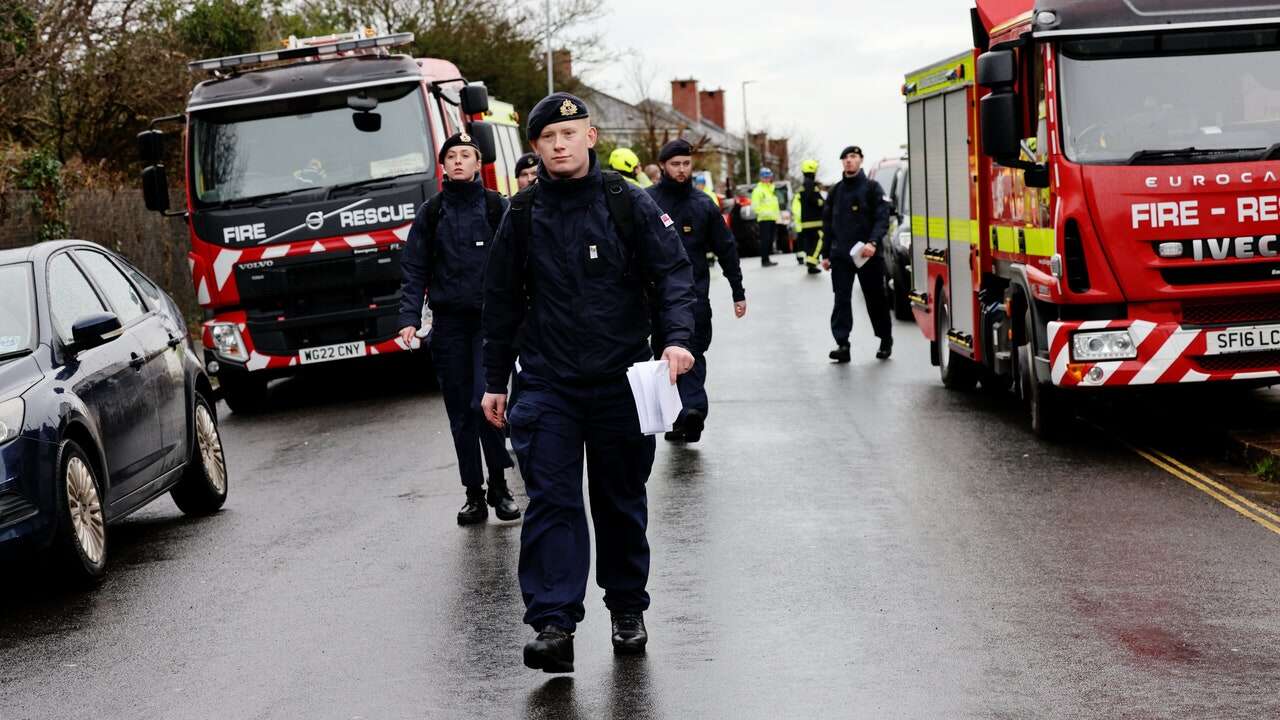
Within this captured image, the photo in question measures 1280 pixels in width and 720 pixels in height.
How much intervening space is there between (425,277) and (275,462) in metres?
3.70

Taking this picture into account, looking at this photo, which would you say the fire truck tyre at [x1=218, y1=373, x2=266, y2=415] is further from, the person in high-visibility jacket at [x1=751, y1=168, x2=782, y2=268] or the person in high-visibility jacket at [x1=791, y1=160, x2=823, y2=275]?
the person in high-visibility jacket at [x1=751, y1=168, x2=782, y2=268]

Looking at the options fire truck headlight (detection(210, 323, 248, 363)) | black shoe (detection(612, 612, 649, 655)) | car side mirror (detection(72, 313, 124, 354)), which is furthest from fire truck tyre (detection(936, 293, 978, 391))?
black shoe (detection(612, 612, 649, 655))

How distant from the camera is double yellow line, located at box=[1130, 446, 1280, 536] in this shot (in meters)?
8.89

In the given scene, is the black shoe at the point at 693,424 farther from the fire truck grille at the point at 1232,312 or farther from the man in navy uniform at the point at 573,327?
the man in navy uniform at the point at 573,327

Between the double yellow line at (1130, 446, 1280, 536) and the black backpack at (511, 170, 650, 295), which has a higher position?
the black backpack at (511, 170, 650, 295)

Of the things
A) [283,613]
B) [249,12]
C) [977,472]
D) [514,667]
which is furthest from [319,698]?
[249,12]

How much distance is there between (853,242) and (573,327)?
36.6ft

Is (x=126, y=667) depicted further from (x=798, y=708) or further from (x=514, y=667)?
(x=798, y=708)

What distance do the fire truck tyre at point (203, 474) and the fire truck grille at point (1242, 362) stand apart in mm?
5742

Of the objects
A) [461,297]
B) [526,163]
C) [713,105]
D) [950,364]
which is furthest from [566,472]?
[713,105]

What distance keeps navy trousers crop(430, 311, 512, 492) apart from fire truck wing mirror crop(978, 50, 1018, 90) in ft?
11.3

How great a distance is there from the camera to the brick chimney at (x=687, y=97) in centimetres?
12612

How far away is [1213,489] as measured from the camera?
32.2 feet

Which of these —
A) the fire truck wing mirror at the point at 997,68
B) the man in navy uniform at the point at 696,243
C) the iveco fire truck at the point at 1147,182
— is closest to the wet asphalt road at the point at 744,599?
the man in navy uniform at the point at 696,243
